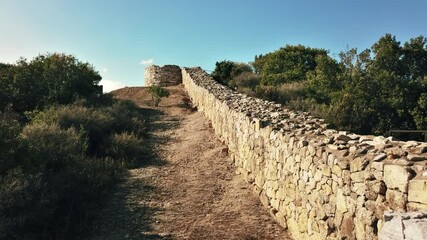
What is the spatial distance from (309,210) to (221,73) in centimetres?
2703

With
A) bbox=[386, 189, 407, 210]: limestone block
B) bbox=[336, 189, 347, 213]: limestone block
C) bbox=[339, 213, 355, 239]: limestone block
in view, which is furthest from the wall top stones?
bbox=[339, 213, 355, 239]: limestone block

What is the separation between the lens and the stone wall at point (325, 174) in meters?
4.12

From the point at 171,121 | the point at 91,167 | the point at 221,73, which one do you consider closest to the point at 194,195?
the point at 91,167

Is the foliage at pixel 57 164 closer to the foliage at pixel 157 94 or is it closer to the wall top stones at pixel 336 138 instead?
the wall top stones at pixel 336 138

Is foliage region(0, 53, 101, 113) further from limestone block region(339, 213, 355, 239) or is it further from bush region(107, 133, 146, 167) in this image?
limestone block region(339, 213, 355, 239)

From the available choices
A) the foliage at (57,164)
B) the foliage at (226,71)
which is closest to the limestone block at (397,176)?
the foliage at (57,164)

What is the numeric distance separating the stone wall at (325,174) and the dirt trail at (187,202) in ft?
1.47

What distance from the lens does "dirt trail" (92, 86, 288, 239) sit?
7438 mm

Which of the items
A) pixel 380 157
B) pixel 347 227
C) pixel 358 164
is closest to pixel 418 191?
pixel 380 157

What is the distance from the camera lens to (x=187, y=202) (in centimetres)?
880

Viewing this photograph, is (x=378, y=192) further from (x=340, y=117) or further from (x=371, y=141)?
(x=340, y=117)

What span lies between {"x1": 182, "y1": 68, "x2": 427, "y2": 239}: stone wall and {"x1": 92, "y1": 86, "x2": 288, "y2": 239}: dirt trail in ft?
Answer: 1.47

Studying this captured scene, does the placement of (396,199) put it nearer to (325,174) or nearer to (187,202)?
(325,174)

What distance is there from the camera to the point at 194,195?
9164 mm
